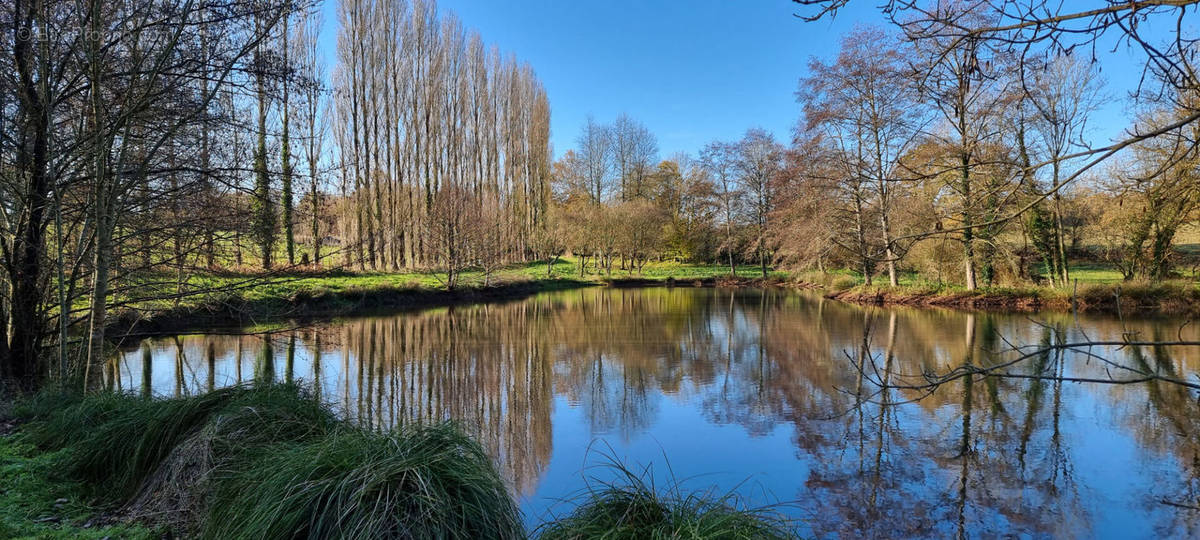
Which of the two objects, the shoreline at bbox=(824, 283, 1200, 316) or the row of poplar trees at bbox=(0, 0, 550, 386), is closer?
the row of poplar trees at bbox=(0, 0, 550, 386)

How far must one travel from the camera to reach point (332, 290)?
1764cm

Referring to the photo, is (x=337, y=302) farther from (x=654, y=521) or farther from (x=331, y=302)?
(x=654, y=521)

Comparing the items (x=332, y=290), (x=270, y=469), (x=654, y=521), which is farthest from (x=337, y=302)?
(x=654, y=521)

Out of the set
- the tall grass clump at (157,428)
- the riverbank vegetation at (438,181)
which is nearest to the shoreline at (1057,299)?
the riverbank vegetation at (438,181)

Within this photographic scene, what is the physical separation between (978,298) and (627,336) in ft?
38.5

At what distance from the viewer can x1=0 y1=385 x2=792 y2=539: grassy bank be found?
8.23ft

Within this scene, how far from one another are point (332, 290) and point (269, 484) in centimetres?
1632

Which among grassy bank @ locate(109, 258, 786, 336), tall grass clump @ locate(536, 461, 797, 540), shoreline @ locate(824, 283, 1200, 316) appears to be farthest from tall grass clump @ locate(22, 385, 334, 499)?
shoreline @ locate(824, 283, 1200, 316)

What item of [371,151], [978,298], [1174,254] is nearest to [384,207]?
[371,151]

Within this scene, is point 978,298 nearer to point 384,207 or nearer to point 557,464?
point 557,464

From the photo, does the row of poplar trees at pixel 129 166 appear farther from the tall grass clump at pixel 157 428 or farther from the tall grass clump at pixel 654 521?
the tall grass clump at pixel 654 521

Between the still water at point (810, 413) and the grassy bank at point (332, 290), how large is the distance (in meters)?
0.65

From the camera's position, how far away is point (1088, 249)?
20.1 m

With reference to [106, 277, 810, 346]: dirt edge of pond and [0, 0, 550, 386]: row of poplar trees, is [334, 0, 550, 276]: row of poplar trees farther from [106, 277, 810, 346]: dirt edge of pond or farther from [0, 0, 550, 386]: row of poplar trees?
[0, 0, 550, 386]: row of poplar trees
